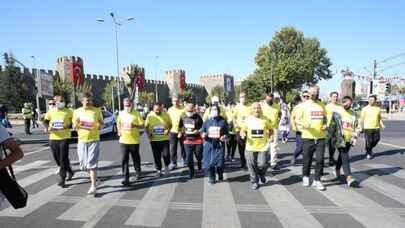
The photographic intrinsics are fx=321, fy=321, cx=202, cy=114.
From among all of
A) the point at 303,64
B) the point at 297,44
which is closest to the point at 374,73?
the point at 303,64

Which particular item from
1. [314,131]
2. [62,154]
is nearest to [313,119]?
[314,131]

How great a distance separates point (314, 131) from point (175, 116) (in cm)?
344

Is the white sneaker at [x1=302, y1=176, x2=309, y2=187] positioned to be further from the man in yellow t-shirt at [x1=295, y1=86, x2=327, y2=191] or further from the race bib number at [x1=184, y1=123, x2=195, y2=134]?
the race bib number at [x1=184, y1=123, x2=195, y2=134]

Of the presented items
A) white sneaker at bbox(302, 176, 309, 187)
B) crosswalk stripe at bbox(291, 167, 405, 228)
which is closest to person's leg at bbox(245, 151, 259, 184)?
white sneaker at bbox(302, 176, 309, 187)

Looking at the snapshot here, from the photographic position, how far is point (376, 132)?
9383mm

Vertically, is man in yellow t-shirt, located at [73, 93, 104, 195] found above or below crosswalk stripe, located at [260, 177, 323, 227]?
above

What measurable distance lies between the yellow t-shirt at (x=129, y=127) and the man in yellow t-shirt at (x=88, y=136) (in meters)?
0.53

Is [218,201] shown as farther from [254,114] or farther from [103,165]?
[103,165]

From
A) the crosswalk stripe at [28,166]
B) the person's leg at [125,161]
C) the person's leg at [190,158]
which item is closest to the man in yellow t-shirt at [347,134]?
the person's leg at [190,158]

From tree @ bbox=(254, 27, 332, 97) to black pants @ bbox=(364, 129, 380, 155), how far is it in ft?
134

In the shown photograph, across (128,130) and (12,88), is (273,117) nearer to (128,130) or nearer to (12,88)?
(128,130)

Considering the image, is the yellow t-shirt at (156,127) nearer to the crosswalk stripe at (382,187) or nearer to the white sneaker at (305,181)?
the white sneaker at (305,181)

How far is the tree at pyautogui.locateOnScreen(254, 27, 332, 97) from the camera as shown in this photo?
4991 cm

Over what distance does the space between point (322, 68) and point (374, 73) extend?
2593cm
